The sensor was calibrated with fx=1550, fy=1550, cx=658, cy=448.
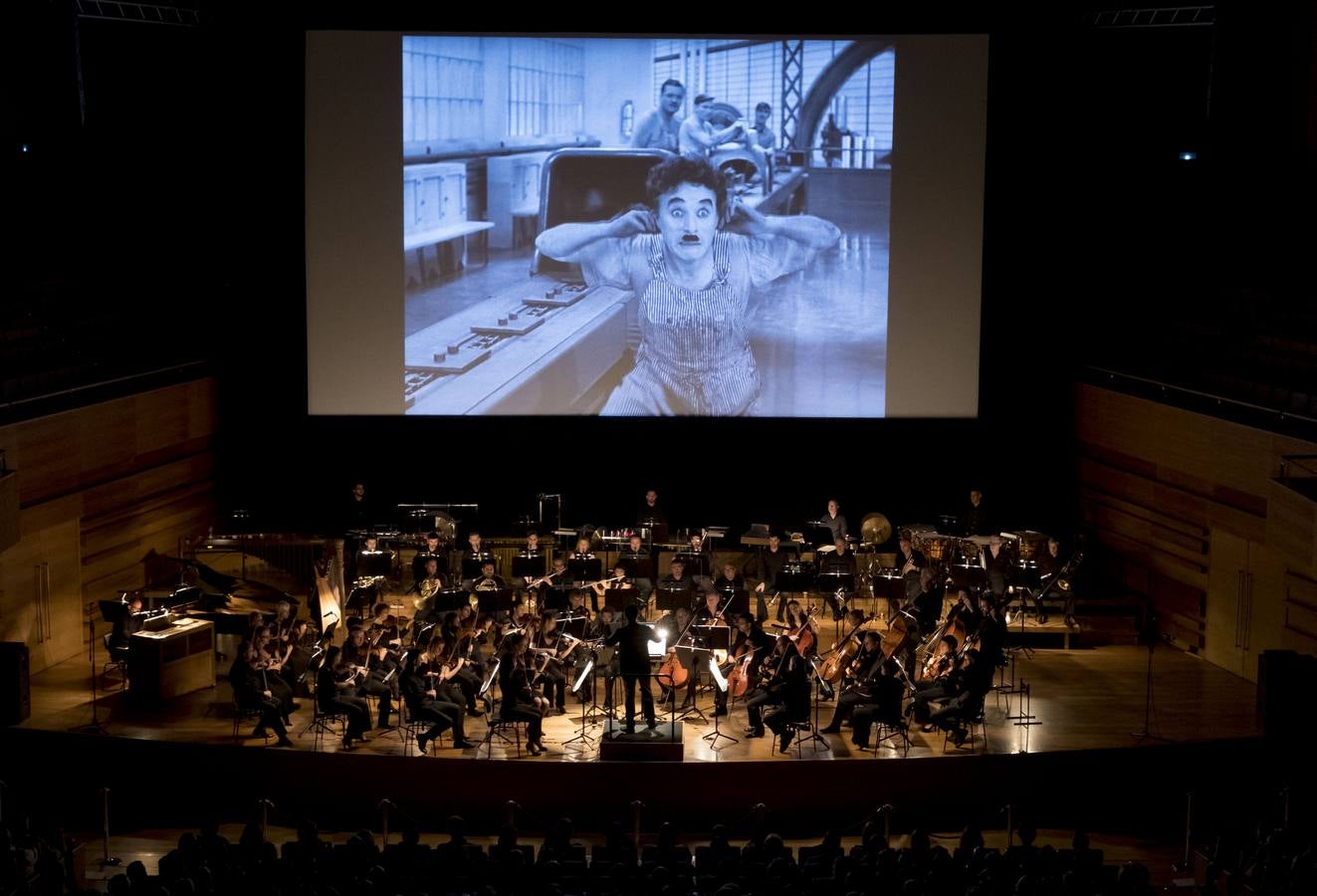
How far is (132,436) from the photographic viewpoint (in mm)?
19000

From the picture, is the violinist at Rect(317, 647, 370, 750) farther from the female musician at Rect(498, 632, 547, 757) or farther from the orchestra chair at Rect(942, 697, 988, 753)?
the orchestra chair at Rect(942, 697, 988, 753)

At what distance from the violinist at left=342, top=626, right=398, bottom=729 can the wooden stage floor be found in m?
0.43

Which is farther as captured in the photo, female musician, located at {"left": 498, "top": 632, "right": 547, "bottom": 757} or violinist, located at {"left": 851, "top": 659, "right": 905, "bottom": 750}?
violinist, located at {"left": 851, "top": 659, "right": 905, "bottom": 750}

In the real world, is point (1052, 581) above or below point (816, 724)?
above

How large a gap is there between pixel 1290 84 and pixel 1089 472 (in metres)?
5.58

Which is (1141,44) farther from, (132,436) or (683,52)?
(132,436)

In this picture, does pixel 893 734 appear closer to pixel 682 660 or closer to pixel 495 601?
pixel 682 660

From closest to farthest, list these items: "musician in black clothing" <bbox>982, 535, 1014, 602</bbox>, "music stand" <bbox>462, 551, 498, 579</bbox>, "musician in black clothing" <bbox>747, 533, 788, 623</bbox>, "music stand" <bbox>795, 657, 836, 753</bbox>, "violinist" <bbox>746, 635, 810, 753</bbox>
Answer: "violinist" <bbox>746, 635, 810, 753</bbox>, "music stand" <bbox>795, 657, 836, 753</bbox>, "music stand" <bbox>462, 551, 498, 579</bbox>, "musician in black clothing" <bbox>982, 535, 1014, 602</bbox>, "musician in black clothing" <bbox>747, 533, 788, 623</bbox>

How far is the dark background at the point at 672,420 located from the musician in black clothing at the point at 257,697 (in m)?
6.41

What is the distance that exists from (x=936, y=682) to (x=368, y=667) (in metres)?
5.56

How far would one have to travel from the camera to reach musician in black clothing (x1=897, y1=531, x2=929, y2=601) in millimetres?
17531

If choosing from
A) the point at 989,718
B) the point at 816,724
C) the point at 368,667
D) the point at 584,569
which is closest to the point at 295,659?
the point at 368,667

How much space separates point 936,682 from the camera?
15172mm

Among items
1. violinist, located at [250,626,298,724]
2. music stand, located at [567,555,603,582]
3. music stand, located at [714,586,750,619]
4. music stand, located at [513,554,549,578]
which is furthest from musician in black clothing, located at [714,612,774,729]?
violinist, located at [250,626,298,724]
